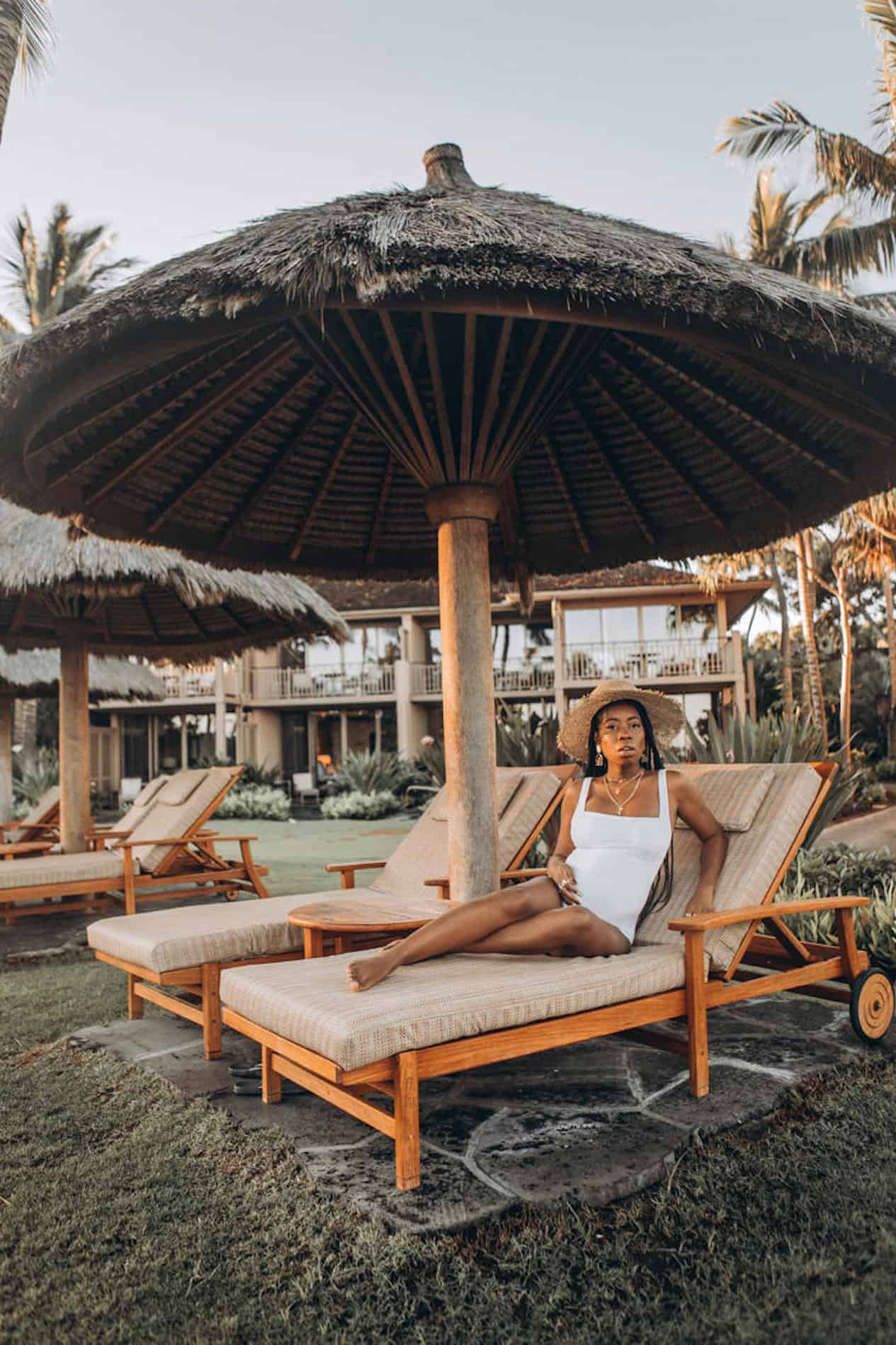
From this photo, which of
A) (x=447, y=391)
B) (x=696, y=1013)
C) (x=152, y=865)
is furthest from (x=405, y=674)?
(x=696, y=1013)

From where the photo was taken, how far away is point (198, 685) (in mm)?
25594

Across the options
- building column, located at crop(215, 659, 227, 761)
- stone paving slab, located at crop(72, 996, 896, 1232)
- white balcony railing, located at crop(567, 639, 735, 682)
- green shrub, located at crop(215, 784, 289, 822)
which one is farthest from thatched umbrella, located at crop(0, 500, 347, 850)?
white balcony railing, located at crop(567, 639, 735, 682)

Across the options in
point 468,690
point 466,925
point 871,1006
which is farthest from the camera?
point 468,690

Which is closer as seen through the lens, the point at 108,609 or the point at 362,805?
the point at 108,609

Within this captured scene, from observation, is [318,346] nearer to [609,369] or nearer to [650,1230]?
[609,369]

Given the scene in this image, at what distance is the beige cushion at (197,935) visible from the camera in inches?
144

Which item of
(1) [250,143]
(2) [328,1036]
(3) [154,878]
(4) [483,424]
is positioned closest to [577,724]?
(4) [483,424]

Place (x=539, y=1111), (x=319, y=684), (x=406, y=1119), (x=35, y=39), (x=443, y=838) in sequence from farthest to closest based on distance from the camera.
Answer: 1. (x=319, y=684)
2. (x=35, y=39)
3. (x=443, y=838)
4. (x=539, y=1111)
5. (x=406, y=1119)

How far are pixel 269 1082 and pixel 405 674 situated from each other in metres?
21.4

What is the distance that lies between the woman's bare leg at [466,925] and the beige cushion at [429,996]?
56 millimetres

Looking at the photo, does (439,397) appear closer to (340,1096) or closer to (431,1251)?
(340,1096)

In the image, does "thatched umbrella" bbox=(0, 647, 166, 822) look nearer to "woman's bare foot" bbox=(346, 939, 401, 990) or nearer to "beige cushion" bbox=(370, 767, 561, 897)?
"beige cushion" bbox=(370, 767, 561, 897)

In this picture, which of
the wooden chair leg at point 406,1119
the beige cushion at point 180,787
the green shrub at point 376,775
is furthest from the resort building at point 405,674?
the wooden chair leg at point 406,1119

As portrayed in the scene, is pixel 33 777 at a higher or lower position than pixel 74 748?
lower
